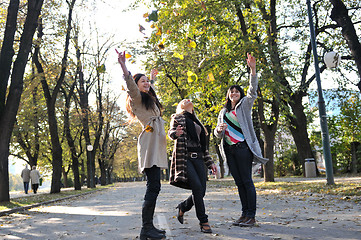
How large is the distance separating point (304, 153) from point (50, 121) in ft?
48.5

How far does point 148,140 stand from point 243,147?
156cm

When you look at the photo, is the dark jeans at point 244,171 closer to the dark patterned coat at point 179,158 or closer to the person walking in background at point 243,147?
the person walking in background at point 243,147

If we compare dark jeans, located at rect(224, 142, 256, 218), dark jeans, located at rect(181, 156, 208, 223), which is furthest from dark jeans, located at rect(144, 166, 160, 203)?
dark jeans, located at rect(224, 142, 256, 218)

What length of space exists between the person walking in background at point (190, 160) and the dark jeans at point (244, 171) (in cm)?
38

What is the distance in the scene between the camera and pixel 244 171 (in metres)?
5.72

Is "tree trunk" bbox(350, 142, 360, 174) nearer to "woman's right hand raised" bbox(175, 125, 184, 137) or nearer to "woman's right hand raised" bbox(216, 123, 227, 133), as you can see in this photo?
"woman's right hand raised" bbox(216, 123, 227, 133)

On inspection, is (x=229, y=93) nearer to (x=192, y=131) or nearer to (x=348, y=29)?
(x=192, y=131)

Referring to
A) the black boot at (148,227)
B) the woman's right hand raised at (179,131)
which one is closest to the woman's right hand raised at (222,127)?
A: the woman's right hand raised at (179,131)

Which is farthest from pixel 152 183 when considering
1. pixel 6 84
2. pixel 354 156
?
pixel 354 156

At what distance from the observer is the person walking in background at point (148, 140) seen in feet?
15.9

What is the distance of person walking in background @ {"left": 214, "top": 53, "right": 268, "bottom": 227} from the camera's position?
569 centimetres

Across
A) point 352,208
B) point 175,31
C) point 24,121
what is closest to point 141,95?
point 352,208

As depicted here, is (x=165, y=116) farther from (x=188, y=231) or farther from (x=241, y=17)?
(x=188, y=231)

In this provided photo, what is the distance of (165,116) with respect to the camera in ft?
108
